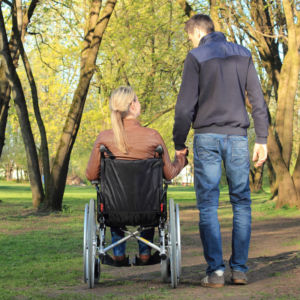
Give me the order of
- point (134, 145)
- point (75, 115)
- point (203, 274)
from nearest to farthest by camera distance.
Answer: point (134, 145) → point (203, 274) → point (75, 115)

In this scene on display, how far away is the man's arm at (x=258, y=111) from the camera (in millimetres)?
5434

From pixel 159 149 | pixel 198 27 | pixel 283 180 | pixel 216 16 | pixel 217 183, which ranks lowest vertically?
pixel 283 180

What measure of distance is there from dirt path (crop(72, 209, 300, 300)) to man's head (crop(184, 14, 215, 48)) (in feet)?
6.58

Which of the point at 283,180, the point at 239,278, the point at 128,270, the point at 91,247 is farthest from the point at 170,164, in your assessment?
the point at 283,180

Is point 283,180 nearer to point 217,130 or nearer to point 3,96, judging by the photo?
point 3,96

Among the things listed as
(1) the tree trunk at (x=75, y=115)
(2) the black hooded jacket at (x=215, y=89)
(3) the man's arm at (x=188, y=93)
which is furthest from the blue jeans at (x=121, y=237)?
(1) the tree trunk at (x=75, y=115)

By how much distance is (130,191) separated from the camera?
5559 mm

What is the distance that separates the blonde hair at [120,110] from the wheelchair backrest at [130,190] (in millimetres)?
163

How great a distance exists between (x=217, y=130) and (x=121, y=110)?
819 millimetres

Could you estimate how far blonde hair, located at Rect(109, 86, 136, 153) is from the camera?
548cm

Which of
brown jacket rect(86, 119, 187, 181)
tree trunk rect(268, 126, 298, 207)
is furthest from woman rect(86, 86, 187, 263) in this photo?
tree trunk rect(268, 126, 298, 207)

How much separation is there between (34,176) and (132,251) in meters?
8.51

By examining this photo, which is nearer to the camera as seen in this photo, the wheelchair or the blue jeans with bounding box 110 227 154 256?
the wheelchair

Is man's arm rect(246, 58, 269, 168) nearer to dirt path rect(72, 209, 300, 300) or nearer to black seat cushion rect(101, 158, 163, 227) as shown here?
black seat cushion rect(101, 158, 163, 227)
